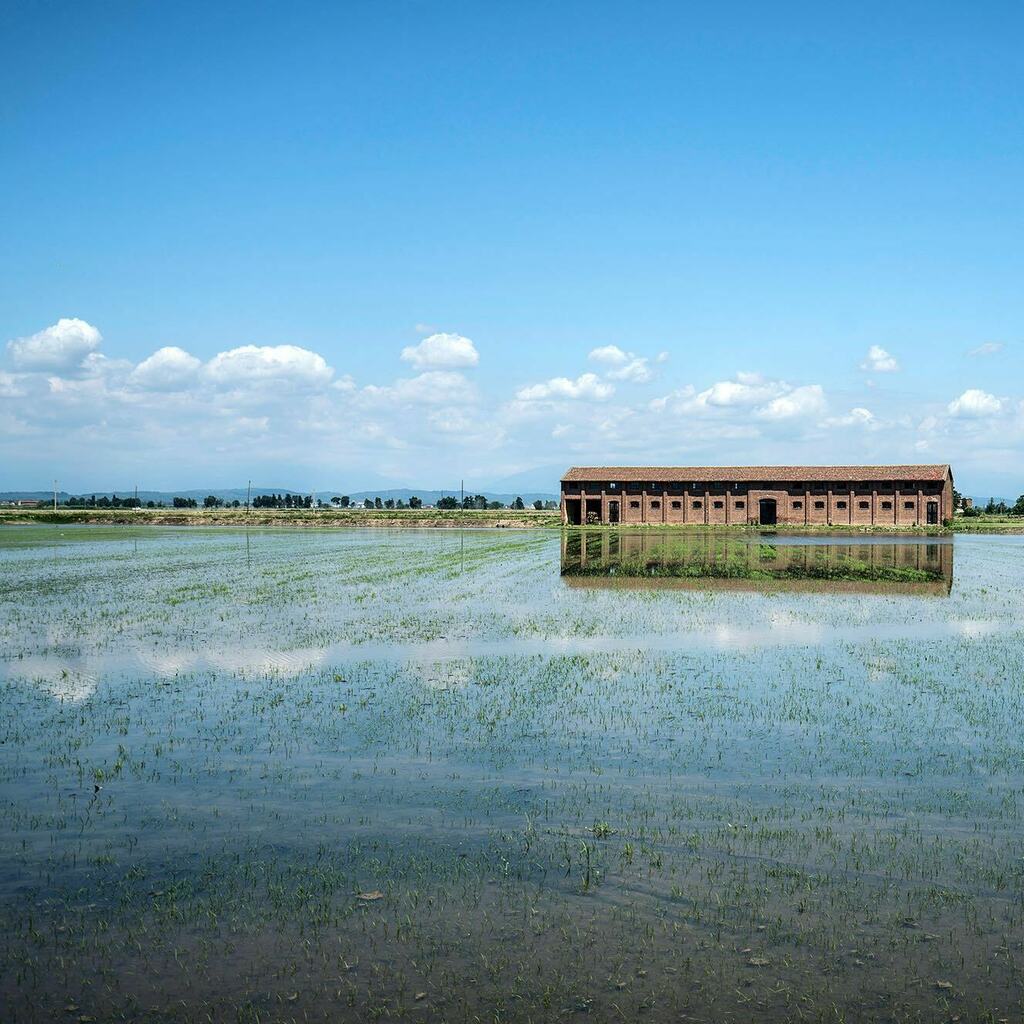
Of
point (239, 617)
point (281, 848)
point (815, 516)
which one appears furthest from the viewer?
point (815, 516)

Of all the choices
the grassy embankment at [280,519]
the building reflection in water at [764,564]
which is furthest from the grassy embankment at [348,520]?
the building reflection in water at [764,564]

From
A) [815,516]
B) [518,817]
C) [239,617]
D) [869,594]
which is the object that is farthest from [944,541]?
[518,817]

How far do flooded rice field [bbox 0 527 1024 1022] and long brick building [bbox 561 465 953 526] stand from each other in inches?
2740

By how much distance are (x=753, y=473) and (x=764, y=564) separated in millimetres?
50933

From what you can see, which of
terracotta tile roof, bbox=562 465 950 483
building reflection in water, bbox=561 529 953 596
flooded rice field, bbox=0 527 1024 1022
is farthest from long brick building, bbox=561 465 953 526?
flooded rice field, bbox=0 527 1024 1022

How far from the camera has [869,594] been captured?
1144 inches

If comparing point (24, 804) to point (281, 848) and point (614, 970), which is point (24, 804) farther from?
point (614, 970)

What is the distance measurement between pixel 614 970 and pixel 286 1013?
2.11 meters

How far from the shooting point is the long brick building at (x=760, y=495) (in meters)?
86.1

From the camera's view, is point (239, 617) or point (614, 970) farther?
point (239, 617)

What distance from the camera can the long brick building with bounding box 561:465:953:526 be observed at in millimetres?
86062

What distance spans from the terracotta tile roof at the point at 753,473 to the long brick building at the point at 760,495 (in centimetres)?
9

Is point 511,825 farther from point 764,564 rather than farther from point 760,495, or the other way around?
point 760,495

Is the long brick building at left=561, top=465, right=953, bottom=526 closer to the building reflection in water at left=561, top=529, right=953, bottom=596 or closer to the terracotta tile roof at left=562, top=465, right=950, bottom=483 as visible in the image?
the terracotta tile roof at left=562, top=465, right=950, bottom=483
